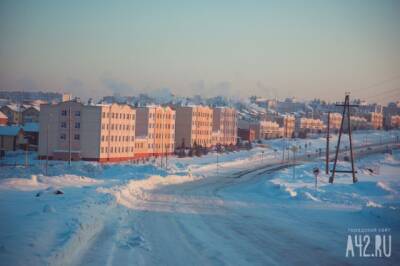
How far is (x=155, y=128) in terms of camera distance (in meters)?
77.0

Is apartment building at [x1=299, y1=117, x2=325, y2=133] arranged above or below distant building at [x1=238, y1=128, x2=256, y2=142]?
above

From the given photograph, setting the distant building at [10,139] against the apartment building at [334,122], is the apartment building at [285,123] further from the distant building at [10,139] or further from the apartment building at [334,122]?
the distant building at [10,139]

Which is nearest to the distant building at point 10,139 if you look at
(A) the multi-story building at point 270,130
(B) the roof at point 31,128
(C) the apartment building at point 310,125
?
(B) the roof at point 31,128

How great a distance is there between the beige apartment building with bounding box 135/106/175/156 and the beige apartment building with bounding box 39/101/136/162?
10021mm

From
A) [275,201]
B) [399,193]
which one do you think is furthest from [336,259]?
[399,193]

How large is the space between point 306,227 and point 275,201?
9467 millimetres

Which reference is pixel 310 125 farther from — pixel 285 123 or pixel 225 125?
pixel 225 125

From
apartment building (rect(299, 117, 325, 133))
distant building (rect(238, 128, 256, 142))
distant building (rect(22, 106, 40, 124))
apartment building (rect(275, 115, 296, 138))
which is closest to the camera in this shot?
distant building (rect(22, 106, 40, 124))

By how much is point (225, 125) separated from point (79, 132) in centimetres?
4348

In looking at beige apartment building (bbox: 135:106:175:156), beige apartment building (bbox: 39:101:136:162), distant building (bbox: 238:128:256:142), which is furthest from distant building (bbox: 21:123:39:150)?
distant building (bbox: 238:128:256:142)

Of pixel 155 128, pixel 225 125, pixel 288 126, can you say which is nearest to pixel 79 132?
pixel 155 128

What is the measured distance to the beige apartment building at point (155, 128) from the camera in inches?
2971

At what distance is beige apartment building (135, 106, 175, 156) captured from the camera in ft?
248

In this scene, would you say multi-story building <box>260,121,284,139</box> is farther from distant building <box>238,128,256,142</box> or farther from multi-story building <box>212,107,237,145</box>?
multi-story building <box>212,107,237,145</box>
